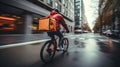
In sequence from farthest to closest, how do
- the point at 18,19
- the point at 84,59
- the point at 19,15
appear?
1. the point at 19,15
2. the point at 18,19
3. the point at 84,59

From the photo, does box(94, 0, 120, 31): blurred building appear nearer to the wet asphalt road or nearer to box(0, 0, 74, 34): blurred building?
box(0, 0, 74, 34): blurred building

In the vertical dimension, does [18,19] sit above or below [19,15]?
below

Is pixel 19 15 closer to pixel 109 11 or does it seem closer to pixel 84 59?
pixel 84 59

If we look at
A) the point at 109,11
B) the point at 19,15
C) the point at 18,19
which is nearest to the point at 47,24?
the point at 18,19

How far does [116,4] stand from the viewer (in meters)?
24.4

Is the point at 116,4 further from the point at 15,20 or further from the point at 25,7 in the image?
the point at 15,20

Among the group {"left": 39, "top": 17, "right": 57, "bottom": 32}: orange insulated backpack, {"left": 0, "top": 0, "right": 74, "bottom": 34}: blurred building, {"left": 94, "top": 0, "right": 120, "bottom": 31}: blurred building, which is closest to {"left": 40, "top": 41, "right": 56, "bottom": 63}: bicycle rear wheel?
{"left": 39, "top": 17, "right": 57, "bottom": 32}: orange insulated backpack

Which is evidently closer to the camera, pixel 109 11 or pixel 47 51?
pixel 47 51

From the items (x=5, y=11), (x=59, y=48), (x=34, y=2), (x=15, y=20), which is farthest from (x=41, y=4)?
(x=59, y=48)

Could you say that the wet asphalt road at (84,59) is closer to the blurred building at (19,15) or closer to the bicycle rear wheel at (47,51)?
the bicycle rear wheel at (47,51)

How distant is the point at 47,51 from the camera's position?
5.23 m

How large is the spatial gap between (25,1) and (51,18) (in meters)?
14.1

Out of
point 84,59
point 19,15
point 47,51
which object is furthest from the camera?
point 19,15

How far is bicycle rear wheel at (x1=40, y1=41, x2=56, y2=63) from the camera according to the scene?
495 cm
